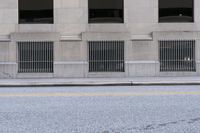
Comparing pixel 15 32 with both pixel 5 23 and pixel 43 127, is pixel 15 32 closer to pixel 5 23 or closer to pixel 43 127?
pixel 5 23

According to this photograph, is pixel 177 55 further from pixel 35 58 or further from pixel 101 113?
pixel 101 113

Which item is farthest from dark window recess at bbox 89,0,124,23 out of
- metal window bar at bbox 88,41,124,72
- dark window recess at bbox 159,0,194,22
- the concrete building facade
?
dark window recess at bbox 159,0,194,22

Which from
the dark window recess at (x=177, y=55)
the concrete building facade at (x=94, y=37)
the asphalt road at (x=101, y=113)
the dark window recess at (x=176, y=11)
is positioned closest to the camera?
the asphalt road at (x=101, y=113)

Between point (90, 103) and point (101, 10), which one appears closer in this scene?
point (90, 103)

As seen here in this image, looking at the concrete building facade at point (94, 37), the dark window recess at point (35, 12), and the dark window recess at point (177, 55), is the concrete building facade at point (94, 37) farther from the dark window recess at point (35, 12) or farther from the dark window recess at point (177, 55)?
the dark window recess at point (35, 12)

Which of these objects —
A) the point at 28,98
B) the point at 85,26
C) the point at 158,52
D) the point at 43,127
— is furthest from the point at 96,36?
the point at 43,127

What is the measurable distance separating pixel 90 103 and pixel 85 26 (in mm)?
11055

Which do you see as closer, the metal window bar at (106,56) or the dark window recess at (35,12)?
the metal window bar at (106,56)

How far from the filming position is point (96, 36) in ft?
73.9

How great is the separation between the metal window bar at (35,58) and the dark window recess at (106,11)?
264 centimetres

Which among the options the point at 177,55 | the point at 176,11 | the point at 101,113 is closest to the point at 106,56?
the point at 177,55

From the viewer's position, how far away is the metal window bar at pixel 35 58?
74.0 ft

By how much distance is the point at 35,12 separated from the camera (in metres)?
23.2

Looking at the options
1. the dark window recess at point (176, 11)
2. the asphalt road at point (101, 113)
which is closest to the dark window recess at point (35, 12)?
the dark window recess at point (176, 11)
